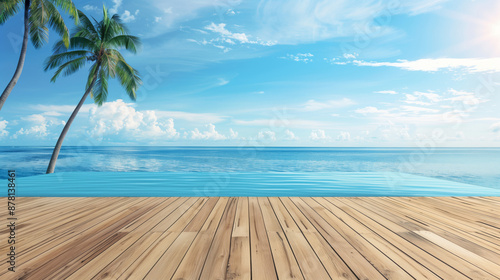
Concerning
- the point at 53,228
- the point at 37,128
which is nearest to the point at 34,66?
the point at 37,128

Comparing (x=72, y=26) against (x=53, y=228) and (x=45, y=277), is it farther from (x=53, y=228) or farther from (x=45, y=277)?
(x=45, y=277)

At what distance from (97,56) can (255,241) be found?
8579 mm

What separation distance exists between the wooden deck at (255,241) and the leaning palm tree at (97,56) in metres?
6.21

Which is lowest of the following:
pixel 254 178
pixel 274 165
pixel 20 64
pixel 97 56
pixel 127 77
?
pixel 274 165

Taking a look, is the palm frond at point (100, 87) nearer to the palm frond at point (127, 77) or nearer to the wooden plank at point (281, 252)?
the palm frond at point (127, 77)

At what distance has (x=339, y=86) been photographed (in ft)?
123

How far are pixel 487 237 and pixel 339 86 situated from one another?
3817cm

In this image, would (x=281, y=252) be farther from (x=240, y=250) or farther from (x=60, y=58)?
(x=60, y=58)

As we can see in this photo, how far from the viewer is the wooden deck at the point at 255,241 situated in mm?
1334

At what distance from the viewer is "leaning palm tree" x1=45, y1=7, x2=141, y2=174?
307 inches

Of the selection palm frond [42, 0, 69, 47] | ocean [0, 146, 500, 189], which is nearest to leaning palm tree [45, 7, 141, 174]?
palm frond [42, 0, 69, 47]

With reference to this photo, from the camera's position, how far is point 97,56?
8125 mm

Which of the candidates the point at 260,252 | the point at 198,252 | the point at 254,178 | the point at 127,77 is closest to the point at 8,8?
the point at 127,77

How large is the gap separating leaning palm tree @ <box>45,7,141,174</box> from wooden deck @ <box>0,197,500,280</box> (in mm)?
6213
